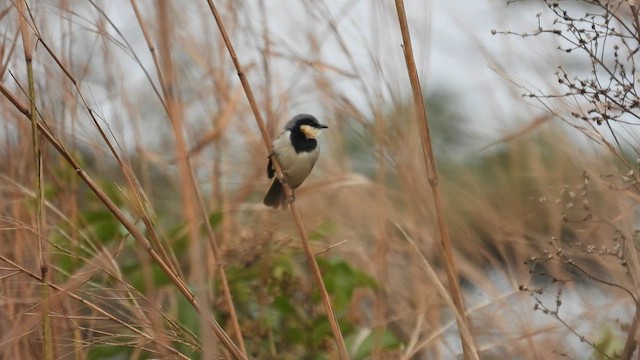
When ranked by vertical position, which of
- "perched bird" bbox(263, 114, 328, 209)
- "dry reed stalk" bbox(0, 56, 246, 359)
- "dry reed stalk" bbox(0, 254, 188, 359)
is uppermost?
"perched bird" bbox(263, 114, 328, 209)

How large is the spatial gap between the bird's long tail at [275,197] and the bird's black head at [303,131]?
4.2 inches

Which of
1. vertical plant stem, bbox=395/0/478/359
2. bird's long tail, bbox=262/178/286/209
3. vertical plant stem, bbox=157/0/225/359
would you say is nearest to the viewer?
vertical plant stem, bbox=157/0/225/359

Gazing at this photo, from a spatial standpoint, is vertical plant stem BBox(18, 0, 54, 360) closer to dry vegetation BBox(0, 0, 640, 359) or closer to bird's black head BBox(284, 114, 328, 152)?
dry vegetation BBox(0, 0, 640, 359)

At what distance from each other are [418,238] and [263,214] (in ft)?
1.10

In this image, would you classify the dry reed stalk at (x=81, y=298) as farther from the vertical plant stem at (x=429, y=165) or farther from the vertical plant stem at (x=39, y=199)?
the vertical plant stem at (x=429, y=165)

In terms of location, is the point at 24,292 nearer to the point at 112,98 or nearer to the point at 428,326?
the point at 112,98

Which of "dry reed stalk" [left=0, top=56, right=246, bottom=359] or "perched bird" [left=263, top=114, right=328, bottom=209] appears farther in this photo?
"perched bird" [left=263, top=114, right=328, bottom=209]

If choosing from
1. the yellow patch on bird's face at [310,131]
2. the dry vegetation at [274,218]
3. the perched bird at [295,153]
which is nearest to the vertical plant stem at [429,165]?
the dry vegetation at [274,218]

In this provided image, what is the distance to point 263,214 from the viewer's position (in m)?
2.07

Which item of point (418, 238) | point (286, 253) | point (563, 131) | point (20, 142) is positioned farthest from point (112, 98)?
point (563, 131)

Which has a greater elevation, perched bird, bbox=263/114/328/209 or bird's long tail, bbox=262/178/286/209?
perched bird, bbox=263/114/328/209

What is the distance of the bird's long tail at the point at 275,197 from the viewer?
7.06ft

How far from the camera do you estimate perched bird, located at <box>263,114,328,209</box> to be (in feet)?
7.10

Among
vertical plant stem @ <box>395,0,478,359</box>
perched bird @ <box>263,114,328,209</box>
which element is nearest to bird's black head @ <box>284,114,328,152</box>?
perched bird @ <box>263,114,328,209</box>
